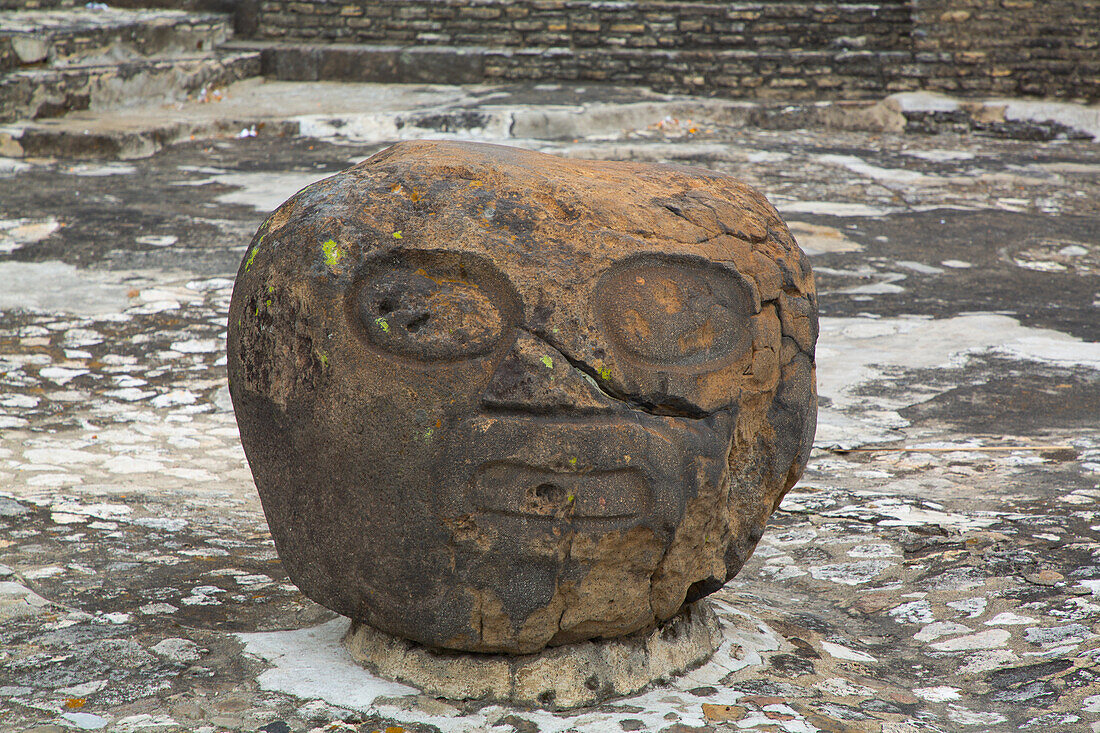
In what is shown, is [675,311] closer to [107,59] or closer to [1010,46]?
[107,59]

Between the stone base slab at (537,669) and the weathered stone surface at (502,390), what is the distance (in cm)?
6

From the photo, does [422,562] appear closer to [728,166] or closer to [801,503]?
[801,503]

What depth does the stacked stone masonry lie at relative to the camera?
383 inches

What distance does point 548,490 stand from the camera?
2088mm

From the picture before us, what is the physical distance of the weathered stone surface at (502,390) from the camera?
6.81 ft

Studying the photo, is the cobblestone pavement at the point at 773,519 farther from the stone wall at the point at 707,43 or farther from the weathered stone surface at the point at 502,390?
the stone wall at the point at 707,43

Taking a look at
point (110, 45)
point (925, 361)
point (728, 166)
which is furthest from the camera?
point (110, 45)

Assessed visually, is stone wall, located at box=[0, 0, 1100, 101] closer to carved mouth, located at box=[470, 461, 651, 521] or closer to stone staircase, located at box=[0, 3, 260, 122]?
stone staircase, located at box=[0, 3, 260, 122]

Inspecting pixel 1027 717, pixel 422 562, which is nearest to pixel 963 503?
pixel 1027 717

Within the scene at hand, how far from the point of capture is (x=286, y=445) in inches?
87.2


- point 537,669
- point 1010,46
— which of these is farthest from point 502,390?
point 1010,46

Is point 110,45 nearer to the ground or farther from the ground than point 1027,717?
farther from the ground

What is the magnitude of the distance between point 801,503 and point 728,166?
5358mm

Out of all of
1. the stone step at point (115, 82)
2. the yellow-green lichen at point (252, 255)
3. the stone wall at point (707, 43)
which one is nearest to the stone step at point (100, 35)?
the stone step at point (115, 82)
